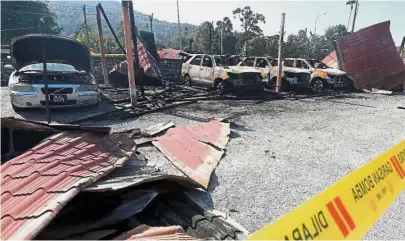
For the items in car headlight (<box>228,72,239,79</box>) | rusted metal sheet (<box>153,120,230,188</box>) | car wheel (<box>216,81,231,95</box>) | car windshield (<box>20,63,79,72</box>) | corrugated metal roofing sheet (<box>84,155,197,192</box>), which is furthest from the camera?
car wheel (<box>216,81,231,95</box>)

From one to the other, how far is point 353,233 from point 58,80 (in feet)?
25.2

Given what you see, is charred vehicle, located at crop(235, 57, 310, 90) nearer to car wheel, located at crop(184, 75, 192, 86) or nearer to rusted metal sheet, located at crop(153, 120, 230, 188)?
car wheel, located at crop(184, 75, 192, 86)

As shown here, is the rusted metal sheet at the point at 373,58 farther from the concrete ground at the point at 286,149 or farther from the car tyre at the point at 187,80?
the car tyre at the point at 187,80

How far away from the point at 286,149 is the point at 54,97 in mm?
5837

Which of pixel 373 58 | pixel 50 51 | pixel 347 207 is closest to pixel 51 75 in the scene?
pixel 50 51

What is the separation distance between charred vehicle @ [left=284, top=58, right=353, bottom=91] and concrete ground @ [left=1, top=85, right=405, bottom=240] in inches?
137

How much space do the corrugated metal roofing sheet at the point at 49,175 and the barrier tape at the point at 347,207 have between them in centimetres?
163

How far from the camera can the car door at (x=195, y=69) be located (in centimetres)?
1273

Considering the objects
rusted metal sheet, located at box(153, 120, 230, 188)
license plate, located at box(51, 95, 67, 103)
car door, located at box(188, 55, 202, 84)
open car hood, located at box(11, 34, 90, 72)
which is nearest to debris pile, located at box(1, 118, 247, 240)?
rusted metal sheet, located at box(153, 120, 230, 188)

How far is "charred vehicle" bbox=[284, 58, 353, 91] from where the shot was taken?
1366 centimetres

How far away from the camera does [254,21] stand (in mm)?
48312

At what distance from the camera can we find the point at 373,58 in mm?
14188

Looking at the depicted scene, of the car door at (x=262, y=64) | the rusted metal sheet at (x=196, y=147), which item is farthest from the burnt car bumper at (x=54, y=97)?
Answer: the car door at (x=262, y=64)

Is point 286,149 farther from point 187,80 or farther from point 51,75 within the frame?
point 187,80
